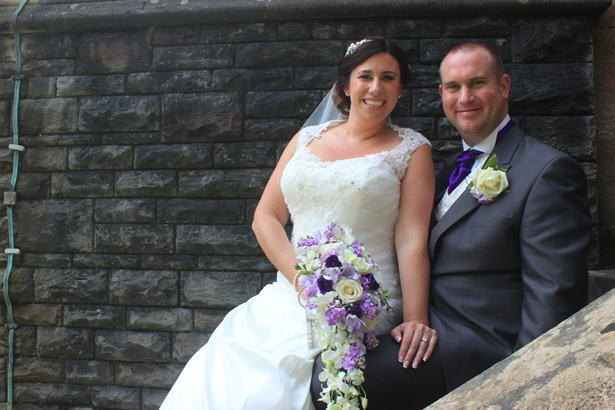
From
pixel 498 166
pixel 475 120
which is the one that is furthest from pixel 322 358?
pixel 475 120

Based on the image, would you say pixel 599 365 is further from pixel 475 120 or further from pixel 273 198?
pixel 273 198

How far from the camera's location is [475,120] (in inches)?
95.4

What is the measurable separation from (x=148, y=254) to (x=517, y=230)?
2.85 meters

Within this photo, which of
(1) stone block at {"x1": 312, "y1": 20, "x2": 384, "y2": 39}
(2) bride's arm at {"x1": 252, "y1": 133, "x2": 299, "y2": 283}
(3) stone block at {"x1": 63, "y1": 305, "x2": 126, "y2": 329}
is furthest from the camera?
(3) stone block at {"x1": 63, "y1": 305, "x2": 126, "y2": 329}

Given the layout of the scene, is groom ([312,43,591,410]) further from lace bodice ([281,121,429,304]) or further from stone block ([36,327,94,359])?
stone block ([36,327,94,359])

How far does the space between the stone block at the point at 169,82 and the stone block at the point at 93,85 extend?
0.09 meters

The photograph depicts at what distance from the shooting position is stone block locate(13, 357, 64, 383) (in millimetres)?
4035

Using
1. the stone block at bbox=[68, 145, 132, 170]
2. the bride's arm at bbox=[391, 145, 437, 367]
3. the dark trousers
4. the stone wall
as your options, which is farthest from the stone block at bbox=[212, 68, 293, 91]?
the dark trousers

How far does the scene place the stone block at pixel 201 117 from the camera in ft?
12.6

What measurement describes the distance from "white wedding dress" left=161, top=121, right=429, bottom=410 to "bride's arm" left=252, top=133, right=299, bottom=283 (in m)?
0.08

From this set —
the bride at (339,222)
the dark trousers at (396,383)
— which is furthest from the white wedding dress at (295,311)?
the dark trousers at (396,383)

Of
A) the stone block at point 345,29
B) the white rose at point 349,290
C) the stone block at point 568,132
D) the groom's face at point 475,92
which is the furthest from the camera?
the stone block at point 345,29

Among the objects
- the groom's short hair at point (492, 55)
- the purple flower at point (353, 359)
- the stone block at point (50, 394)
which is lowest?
the stone block at point (50, 394)

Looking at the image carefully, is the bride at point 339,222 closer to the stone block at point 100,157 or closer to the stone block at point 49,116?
the stone block at point 100,157
